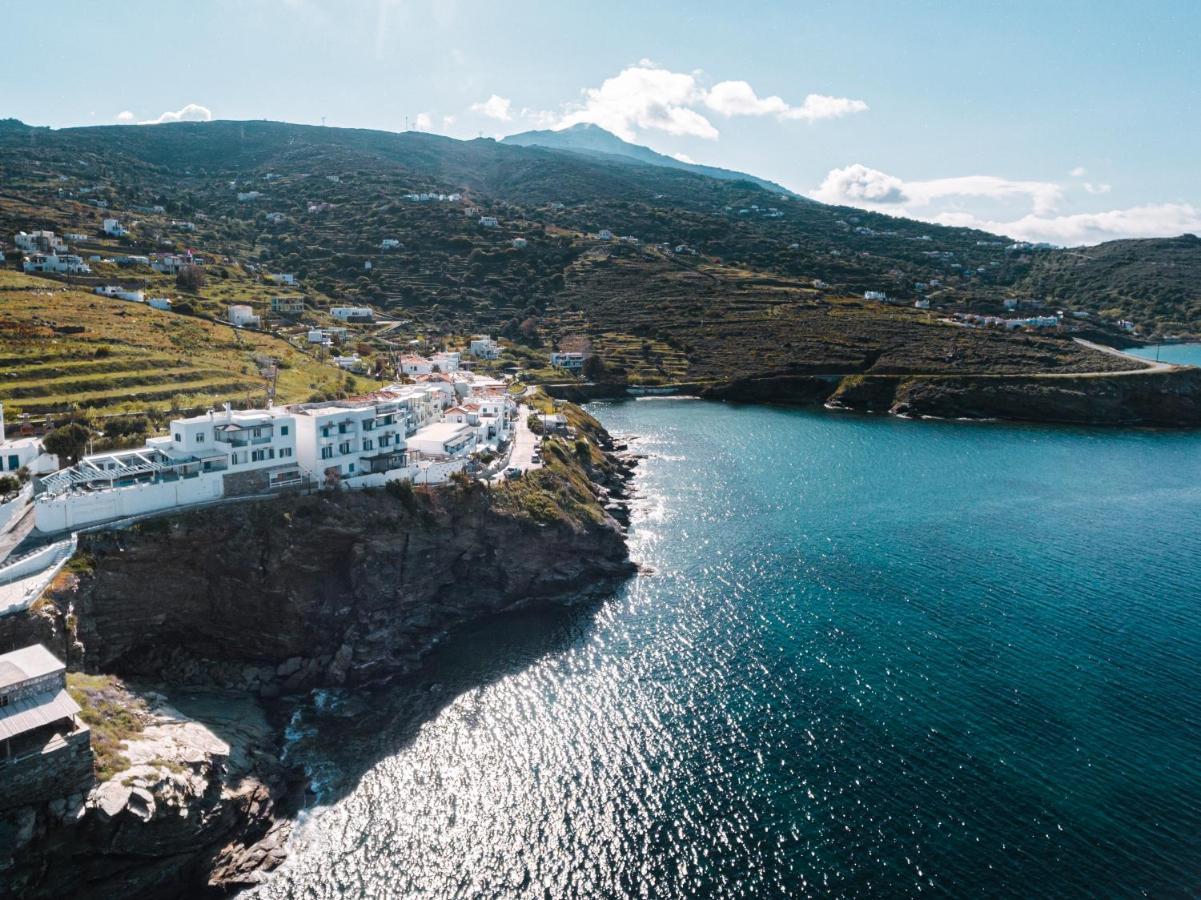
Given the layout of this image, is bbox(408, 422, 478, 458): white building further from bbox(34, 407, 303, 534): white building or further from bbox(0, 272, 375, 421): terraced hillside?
bbox(0, 272, 375, 421): terraced hillside

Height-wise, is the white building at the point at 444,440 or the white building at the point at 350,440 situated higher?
the white building at the point at 350,440

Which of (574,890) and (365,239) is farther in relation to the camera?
(365,239)

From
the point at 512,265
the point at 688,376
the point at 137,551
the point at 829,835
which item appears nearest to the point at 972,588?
the point at 829,835

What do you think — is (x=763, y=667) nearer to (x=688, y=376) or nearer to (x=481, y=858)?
(x=481, y=858)

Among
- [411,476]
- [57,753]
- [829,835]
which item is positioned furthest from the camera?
[411,476]

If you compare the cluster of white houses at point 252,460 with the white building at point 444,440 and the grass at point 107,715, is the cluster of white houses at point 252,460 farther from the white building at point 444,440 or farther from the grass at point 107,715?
the grass at point 107,715

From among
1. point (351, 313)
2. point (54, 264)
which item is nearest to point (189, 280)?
point (54, 264)

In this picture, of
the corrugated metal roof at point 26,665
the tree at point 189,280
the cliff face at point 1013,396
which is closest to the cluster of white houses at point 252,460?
the corrugated metal roof at point 26,665
